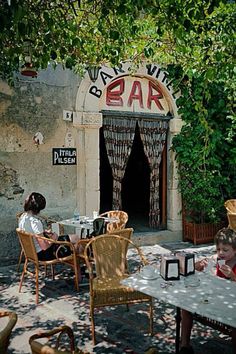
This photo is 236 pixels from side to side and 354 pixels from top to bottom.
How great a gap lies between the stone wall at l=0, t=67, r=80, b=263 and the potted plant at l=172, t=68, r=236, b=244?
209cm

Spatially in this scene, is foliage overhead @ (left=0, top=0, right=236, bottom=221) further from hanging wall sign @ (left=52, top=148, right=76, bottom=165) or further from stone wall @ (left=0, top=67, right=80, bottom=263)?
hanging wall sign @ (left=52, top=148, right=76, bottom=165)

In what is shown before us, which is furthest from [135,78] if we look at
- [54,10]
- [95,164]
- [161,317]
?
[161,317]

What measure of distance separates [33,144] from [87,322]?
319cm

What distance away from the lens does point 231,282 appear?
3.12m

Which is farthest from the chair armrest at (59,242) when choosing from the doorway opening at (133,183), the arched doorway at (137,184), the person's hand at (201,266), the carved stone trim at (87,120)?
the arched doorway at (137,184)

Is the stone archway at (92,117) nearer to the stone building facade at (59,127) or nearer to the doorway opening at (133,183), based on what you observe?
the stone building facade at (59,127)

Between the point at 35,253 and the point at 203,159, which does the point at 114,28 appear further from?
the point at 203,159

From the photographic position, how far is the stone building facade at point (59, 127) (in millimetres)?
6234

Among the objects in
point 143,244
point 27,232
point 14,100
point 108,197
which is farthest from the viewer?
point 108,197

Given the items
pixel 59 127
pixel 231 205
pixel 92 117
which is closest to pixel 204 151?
pixel 231 205

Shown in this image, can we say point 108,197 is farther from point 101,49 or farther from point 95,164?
point 101,49

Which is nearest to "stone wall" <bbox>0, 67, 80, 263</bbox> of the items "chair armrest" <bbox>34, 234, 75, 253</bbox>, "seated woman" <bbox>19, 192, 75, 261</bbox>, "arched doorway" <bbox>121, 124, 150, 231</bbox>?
"seated woman" <bbox>19, 192, 75, 261</bbox>

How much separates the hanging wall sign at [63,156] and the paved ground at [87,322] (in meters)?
1.99

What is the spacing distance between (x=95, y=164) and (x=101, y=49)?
2500mm
